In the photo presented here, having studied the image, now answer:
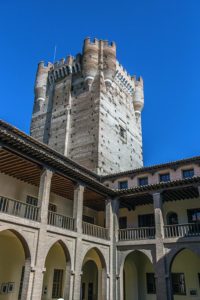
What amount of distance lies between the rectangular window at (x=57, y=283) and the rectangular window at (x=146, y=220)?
7.96 meters

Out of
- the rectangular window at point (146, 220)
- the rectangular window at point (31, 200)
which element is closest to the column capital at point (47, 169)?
the rectangular window at point (31, 200)

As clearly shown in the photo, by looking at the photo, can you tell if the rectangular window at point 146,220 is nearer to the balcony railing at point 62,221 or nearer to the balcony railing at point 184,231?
the balcony railing at point 184,231

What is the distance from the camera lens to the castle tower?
3550cm

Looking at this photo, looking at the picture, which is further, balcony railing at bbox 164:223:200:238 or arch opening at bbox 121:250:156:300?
arch opening at bbox 121:250:156:300

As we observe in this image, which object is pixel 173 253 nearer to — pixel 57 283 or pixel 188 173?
pixel 188 173

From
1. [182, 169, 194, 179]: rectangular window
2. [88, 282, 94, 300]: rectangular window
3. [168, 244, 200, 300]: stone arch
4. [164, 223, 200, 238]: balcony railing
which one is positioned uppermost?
[182, 169, 194, 179]: rectangular window

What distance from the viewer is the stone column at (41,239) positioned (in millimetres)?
15211

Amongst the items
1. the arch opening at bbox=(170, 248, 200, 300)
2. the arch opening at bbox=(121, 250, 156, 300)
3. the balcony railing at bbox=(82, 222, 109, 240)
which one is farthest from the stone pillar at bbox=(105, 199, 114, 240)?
the arch opening at bbox=(170, 248, 200, 300)

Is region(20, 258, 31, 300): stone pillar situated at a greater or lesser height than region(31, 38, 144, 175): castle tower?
lesser

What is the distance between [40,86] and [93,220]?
2439cm

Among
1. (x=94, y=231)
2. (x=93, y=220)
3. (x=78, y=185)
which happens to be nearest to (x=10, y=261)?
(x=94, y=231)

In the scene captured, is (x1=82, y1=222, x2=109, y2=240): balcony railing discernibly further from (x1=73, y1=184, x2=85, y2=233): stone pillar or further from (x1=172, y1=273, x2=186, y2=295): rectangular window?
(x1=172, y1=273, x2=186, y2=295): rectangular window

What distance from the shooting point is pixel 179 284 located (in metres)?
23.0

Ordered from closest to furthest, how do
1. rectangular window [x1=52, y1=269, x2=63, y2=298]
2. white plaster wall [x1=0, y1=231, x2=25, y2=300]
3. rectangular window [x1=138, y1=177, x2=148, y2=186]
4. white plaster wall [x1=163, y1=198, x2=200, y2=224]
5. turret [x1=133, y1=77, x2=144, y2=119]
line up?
white plaster wall [x1=0, y1=231, x2=25, y2=300] → rectangular window [x1=52, y1=269, x2=63, y2=298] → white plaster wall [x1=163, y1=198, x2=200, y2=224] → rectangular window [x1=138, y1=177, x2=148, y2=186] → turret [x1=133, y1=77, x2=144, y2=119]
